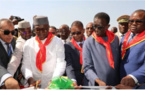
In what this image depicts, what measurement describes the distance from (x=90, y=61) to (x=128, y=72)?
28.6 inches

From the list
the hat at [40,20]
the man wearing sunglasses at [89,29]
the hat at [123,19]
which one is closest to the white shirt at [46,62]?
the hat at [40,20]

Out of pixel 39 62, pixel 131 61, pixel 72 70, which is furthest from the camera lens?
pixel 72 70

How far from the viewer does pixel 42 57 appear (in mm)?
3875

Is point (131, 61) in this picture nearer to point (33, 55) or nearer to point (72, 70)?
point (72, 70)

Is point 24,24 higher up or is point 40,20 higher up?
point 40,20

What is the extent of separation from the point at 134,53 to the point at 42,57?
1.74 metres

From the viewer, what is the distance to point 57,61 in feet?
12.9

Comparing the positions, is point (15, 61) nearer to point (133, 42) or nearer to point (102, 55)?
point (102, 55)

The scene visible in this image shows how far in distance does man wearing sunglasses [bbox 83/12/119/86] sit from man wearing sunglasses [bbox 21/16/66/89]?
55 cm

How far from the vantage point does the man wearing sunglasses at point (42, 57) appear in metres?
3.88

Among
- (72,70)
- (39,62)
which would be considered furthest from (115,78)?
(39,62)

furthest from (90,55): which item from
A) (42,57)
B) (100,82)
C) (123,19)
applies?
(123,19)

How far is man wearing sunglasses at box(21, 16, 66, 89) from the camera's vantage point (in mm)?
3885

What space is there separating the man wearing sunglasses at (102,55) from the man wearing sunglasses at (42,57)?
55cm
